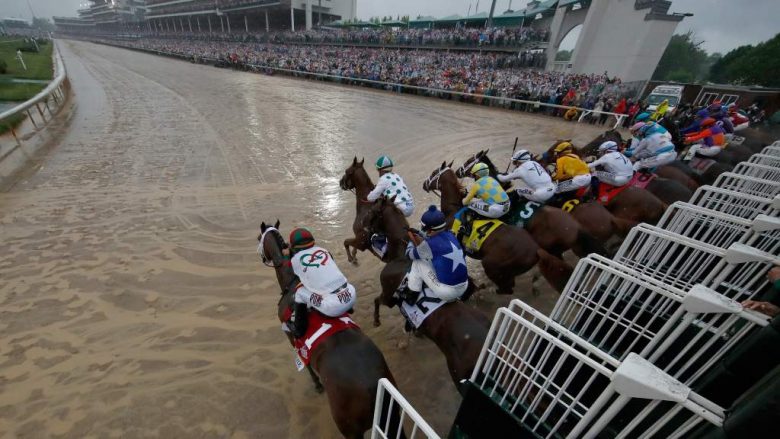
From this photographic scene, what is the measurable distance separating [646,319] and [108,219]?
8.38 m

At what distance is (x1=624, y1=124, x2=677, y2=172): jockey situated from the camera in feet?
20.4

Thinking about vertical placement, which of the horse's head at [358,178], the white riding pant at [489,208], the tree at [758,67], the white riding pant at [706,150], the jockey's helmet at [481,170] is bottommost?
the horse's head at [358,178]

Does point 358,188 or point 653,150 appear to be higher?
point 653,150

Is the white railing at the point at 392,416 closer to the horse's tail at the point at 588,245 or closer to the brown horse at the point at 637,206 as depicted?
the horse's tail at the point at 588,245

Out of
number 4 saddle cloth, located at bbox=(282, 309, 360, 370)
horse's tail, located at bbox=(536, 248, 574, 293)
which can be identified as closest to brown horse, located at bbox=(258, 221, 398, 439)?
number 4 saddle cloth, located at bbox=(282, 309, 360, 370)

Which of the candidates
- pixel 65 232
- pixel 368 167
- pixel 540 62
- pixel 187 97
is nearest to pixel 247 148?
pixel 368 167

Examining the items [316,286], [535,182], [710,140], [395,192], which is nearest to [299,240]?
[316,286]

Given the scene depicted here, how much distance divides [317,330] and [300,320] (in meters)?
0.18

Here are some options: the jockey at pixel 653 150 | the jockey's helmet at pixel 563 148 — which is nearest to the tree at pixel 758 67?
the jockey at pixel 653 150

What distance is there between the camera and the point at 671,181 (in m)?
5.80

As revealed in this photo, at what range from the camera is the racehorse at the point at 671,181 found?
5.65 m

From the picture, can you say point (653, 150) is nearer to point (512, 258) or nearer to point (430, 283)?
point (512, 258)

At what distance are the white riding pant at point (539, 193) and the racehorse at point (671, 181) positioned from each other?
236cm

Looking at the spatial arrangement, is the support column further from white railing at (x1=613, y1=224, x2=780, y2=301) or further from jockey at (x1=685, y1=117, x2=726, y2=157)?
white railing at (x1=613, y1=224, x2=780, y2=301)
